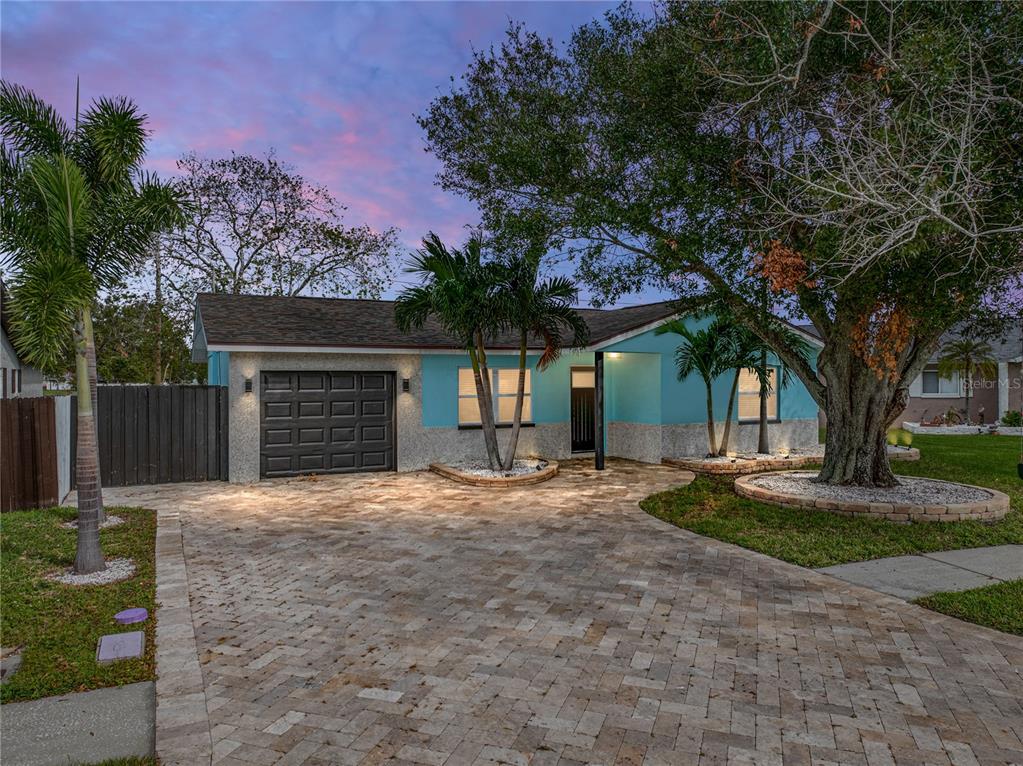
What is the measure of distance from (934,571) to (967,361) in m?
19.5

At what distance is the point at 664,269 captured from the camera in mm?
9500

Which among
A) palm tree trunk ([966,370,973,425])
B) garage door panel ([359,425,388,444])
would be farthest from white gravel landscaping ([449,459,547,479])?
palm tree trunk ([966,370,973,425])

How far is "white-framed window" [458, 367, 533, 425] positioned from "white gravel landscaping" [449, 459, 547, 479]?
106cm

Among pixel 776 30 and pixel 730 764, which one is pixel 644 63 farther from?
pixel 730 764

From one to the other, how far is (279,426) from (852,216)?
33.8 feet

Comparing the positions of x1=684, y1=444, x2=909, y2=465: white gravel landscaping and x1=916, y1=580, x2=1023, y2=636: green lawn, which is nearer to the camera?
x1=916, y1=580, x2=1023, y2=636: green lawn

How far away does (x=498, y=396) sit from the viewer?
13.9 meters

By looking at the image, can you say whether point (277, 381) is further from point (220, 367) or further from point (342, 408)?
point (220, 367)

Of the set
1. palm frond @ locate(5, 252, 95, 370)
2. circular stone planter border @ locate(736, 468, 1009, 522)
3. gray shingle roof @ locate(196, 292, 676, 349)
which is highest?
gray shingle roof @ locate(196, 292, 676, 349)

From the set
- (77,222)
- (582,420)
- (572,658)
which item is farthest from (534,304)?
(572,658)

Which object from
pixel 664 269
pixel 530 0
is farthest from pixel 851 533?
pixel 530 0

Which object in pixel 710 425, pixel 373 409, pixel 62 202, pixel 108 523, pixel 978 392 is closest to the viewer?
pixel 62 202

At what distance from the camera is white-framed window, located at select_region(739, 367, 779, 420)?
607 inches

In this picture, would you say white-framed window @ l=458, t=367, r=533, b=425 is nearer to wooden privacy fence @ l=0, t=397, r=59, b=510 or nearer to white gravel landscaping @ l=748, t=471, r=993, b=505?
white gravel landscaping @ l=748, t=471, r=993, b=505
